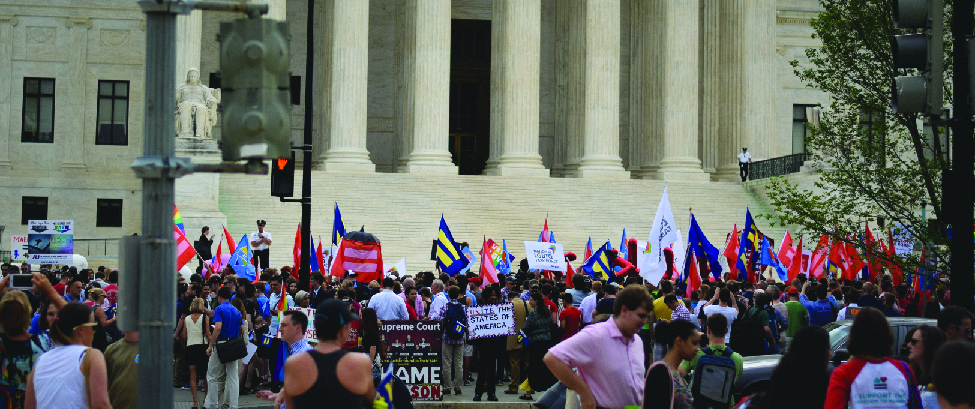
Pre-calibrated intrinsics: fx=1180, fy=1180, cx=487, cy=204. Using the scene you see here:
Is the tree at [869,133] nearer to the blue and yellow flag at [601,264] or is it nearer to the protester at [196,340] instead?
the blue and yellow flag at [601,264]

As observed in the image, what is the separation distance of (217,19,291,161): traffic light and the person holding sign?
9593 millimetres

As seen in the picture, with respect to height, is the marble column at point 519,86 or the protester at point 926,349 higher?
the marble column at point 519,86

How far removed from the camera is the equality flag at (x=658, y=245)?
1938 cm

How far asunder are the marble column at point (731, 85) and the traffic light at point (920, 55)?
33.1 metres

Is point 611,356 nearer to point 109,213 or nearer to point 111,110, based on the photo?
point 109,213

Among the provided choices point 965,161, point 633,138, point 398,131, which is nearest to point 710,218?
point 633,138

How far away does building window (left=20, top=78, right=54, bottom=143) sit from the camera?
4103 centimetres

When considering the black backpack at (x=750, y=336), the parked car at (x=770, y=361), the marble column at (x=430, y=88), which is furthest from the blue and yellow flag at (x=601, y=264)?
the marble column at (x=430, y=88)

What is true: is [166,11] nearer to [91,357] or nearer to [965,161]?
[91,357]

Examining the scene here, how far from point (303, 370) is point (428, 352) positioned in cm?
848

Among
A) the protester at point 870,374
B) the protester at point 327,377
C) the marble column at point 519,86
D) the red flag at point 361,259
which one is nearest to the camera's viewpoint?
the protester at point 327,377

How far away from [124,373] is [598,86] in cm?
3373

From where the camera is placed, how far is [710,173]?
145 feet

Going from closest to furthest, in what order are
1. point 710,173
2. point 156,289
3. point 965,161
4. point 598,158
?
1. point 156,289
2. point 965,161
3. point 598,158
4. point 710,173
